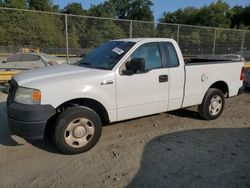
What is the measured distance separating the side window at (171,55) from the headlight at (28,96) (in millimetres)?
2582

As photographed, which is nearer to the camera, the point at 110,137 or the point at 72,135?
the point at 72,135

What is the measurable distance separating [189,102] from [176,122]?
603 millimetres

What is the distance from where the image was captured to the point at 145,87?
16.5ft

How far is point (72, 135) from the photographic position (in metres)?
4.39

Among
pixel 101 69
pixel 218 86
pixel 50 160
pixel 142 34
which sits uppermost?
pixel 142 34

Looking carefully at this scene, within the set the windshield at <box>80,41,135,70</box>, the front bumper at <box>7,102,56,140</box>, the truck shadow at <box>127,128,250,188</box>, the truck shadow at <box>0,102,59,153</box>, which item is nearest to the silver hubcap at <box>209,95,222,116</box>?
the truck shadow at <box>127,128,250,188</box>

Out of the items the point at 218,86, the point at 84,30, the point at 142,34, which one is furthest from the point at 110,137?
the point at 142,34

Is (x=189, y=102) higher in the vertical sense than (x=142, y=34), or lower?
lower

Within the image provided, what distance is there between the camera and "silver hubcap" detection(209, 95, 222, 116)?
623 cm

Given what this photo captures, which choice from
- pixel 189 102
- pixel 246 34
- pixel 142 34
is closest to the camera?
pixel 189 102

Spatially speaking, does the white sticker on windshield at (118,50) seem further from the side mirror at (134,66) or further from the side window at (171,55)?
the side window at (171,55)

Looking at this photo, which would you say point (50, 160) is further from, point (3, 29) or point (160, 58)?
point (3, 29)

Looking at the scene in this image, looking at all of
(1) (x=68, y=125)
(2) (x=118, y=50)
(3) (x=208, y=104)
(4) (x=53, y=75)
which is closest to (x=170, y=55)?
(2) (x=118, y=50)

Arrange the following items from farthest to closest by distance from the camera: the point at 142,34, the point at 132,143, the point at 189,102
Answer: the point at 142,34 → the point at 189,102 → the point at 132,143
